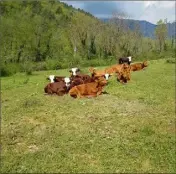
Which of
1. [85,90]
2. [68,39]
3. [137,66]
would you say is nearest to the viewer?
[85,90]

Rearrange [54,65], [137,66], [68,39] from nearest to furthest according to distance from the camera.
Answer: [137,66]
[54,65]
[68,39]

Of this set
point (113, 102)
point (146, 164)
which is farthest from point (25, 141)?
point (113, 102)

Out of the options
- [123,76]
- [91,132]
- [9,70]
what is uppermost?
[123,76]

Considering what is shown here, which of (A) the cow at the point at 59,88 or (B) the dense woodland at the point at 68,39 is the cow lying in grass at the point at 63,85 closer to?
(A) the cow at the point at 59,88

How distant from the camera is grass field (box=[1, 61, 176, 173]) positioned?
23.6 ft

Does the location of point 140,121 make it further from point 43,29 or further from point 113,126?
point 43,29

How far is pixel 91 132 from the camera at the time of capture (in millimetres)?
8945

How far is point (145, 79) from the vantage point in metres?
16.6

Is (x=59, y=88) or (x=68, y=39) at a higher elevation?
(x=68, y=39)

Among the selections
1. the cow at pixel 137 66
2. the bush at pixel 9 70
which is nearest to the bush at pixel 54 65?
the bush at pixel 9 70

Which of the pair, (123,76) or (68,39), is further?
(68,39)

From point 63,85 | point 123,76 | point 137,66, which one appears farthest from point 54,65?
point 63,85

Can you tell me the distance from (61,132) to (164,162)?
109 inches

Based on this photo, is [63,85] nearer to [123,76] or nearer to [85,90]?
[85,90]
